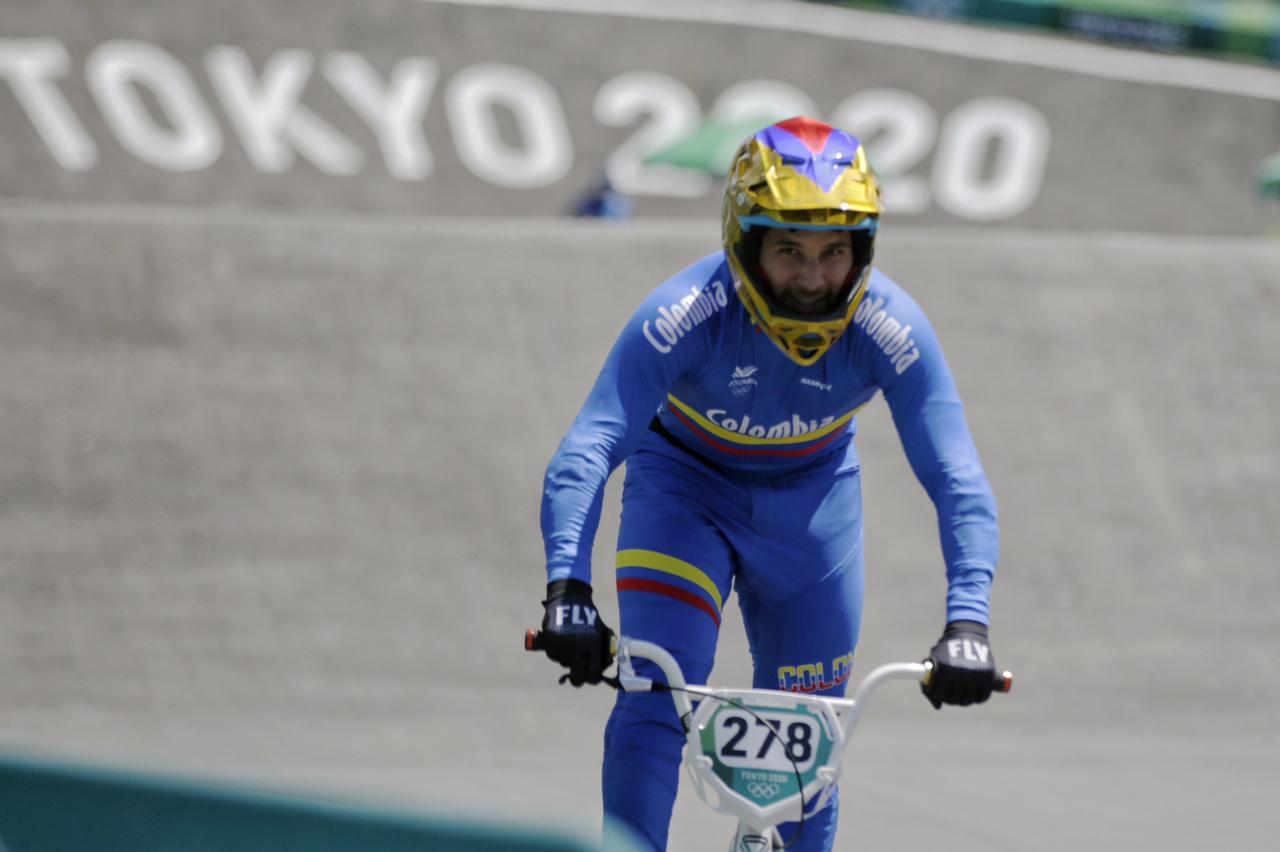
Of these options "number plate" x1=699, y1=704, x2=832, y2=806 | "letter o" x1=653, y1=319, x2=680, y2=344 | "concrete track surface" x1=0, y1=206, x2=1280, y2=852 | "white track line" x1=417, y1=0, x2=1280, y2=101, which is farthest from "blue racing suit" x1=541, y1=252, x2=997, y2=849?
"white track line" x1=417, y1=0, x2=1280, y2=101

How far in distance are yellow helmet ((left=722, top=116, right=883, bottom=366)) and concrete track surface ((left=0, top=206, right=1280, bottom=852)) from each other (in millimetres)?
3174

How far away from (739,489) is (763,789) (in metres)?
1.01

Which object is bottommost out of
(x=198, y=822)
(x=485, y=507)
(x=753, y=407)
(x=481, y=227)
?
(x=198, y=822)

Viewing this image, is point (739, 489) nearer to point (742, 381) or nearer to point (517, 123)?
point (742, 381)

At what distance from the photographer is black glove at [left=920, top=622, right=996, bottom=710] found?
10.1 ft

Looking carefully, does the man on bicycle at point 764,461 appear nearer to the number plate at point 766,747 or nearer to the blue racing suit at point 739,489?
the blue racing suit at point 739,489

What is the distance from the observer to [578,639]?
3.11m

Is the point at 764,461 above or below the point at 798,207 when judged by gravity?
below

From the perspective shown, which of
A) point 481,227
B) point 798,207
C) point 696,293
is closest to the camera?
point 798,207

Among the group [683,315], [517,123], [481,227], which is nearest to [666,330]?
[683,315]

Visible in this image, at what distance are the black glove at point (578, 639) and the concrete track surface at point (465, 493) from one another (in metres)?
3.22

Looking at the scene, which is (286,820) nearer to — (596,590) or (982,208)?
(596,590)

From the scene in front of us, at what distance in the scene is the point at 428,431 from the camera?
7.32 m

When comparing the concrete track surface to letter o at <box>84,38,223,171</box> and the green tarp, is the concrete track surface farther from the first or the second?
letter o at <box>84,38,223,171</box>
